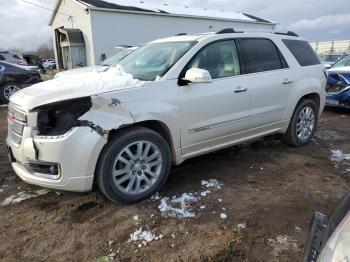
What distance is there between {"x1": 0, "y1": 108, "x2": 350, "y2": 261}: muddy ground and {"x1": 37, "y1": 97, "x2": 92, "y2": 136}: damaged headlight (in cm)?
93

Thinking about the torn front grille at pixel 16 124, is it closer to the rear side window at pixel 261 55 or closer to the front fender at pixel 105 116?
the front fender at pixel 105 116

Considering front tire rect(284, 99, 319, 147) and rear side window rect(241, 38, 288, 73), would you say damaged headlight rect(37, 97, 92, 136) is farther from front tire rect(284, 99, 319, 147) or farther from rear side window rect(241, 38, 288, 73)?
front tire rect(284, 99, 319, 147)

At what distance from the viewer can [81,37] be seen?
22188 millimetres

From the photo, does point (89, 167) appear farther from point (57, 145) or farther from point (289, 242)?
point (289, 242)

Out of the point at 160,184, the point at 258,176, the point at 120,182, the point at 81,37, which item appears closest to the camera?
the point at 120,182

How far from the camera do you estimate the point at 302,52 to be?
5398 mm

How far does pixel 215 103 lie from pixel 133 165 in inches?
49.9

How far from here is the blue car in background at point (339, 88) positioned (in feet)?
27.0

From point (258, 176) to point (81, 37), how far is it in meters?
20.4

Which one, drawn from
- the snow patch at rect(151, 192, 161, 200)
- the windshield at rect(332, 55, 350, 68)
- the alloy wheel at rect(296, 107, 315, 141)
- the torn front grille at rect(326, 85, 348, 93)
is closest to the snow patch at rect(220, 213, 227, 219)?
Answer: the snow patch at rect(151, 192, 161, 200)

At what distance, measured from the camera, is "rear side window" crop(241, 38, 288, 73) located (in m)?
4.54

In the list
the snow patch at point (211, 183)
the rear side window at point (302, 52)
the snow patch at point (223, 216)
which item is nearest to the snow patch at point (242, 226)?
the snow patch at point (223, 216)

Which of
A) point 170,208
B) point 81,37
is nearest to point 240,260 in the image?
point 170,208

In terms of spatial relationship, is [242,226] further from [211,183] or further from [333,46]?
[333,46]
